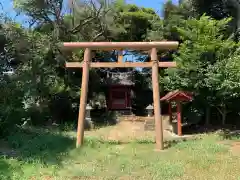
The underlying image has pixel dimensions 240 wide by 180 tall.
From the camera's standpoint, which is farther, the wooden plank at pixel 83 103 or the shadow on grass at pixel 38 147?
the wooden plank at pixel 83 103

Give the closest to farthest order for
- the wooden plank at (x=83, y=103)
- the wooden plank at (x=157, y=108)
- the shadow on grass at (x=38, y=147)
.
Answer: the shadow on grass at (x=38, y=147) < the wooden plank at (x=157, y=108) < the wooden plank at (x=83, y=103)

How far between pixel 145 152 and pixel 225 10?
548 inches

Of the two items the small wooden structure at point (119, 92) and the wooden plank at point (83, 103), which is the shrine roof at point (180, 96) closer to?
the wooden plank at point (83, 103)

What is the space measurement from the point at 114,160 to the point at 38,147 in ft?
8.88

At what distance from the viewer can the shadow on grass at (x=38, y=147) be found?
9.14 metres

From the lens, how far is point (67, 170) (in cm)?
827

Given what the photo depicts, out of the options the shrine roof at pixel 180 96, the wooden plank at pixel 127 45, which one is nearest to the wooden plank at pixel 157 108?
the wooden plank at pixel 127 45

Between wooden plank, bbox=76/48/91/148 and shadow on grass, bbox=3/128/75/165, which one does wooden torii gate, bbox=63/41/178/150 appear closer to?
wooden plank, bbox=76/48/91/148

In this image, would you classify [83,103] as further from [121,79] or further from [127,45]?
[121,79]

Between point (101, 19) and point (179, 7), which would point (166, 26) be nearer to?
point (179, 7)

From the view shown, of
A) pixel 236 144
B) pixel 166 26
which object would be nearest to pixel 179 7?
pixel 166 26

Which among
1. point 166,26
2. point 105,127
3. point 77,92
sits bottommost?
point 105,127

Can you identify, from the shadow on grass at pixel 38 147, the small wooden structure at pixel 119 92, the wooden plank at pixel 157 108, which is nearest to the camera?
the shadow on grass at pixel 38 147

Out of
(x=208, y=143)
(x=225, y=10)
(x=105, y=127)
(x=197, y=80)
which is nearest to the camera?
(x=208, y=143)
